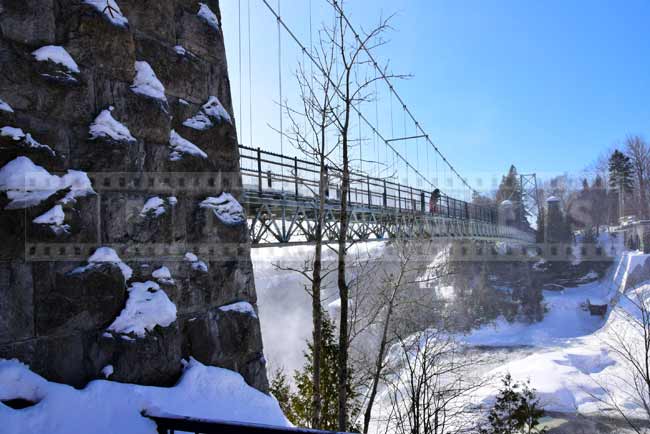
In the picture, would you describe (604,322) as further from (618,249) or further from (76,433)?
(76,433)

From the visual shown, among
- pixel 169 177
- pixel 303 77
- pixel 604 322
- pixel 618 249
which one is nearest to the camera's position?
pixel 169 177

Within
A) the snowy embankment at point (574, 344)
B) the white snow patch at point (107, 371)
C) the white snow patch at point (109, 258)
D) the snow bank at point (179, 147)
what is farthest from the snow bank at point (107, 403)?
the snowy embankment at point (574, 344)

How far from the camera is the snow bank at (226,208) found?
8.96 ft

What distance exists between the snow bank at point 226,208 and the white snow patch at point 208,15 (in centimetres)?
116

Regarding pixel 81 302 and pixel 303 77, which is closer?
pixel 81 302

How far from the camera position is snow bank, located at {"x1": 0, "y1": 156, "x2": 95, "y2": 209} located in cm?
187

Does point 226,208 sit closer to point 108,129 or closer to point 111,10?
point 108,129

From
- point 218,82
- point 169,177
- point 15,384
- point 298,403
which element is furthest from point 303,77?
point 298,403

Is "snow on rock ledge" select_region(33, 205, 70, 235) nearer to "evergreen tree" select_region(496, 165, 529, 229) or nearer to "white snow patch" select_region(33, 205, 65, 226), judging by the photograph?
"white snow patch" select_region(33, 205, 65, 226)

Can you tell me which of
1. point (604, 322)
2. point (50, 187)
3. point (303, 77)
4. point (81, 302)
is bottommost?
point (604, 322)

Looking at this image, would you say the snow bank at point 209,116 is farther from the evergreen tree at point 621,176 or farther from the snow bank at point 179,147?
the evergreen tree at point 621,176

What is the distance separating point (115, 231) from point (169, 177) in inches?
17.7

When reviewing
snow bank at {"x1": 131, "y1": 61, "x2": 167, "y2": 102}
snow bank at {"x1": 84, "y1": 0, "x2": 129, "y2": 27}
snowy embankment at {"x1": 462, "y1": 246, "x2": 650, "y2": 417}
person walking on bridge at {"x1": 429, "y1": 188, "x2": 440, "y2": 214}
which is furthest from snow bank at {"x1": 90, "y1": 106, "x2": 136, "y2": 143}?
person walking on bridge at {"x1": 429, "y1": 188, "x2": 440, "y2": 214}

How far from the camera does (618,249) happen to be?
3788 centimetres
